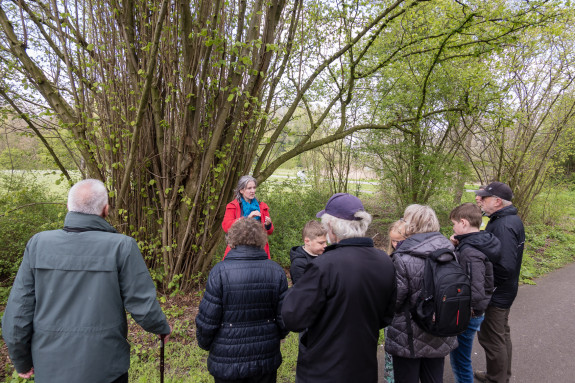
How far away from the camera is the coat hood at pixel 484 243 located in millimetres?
2375

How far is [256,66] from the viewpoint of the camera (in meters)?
4.25

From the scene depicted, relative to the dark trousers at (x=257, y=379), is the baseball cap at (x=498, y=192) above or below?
above

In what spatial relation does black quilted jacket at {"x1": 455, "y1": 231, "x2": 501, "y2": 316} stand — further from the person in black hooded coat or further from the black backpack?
the black backpack

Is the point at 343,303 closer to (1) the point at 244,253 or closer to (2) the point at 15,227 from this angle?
(1) the point at 244,253

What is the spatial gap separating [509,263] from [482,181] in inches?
278

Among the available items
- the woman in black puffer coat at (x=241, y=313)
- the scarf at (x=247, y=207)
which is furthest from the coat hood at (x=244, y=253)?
the scarf at (x=247, y=207)

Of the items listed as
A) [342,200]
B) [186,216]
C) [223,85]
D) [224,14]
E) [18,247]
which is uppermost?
[224,14]

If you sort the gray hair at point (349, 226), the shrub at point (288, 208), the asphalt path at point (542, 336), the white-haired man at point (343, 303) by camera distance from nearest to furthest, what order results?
the white-haired man at point (343, 303) < the gray hair at point (349, 226) < the asphalt path at point (542, 336) < the shrub at point (288, 208)

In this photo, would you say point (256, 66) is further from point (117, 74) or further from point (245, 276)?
point (245, 276)

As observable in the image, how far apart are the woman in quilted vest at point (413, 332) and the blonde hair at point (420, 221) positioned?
0.05 meters

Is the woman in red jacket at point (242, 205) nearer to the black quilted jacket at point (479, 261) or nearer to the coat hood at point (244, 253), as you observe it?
the coat hood at point (244, 253)

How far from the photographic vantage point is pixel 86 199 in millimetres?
1779

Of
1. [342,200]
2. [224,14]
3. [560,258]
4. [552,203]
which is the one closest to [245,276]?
[342,200]

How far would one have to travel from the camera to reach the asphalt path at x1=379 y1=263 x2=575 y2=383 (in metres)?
3.14
